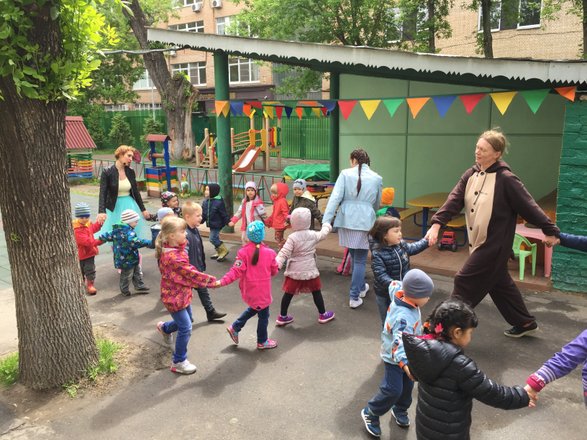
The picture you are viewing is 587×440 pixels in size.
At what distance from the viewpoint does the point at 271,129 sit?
22500 millimetres

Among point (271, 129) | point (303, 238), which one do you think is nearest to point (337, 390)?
point (303, 238)

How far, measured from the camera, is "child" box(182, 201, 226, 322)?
16.3ft

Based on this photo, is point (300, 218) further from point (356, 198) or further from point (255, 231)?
point (356, 198)

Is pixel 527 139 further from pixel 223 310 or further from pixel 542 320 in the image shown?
pixel 223 310

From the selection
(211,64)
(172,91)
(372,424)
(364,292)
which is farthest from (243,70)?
(372,424)

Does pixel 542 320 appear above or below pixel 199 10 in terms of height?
below

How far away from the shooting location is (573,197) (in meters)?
5.88

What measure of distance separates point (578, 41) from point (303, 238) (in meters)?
19.9

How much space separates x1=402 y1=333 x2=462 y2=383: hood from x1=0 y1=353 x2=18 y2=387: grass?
3488 mm

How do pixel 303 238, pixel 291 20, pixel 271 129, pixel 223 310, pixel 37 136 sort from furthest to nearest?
1. pixel 271 129
2. pixel 291 20
3. pixel 223 310
4. pixel 303 238
5. pixel 37 136

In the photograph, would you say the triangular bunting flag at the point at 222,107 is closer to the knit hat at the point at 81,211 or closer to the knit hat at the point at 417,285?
the knit hat at the point at 81,211

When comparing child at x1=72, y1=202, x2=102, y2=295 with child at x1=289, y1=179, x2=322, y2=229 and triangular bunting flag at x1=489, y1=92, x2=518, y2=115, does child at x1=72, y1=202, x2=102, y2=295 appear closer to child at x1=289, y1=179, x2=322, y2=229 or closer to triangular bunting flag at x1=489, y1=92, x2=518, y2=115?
child at x1=289, y1=179, x2=322, y2=229

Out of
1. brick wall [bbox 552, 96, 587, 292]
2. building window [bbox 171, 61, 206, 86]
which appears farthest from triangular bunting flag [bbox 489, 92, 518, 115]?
building window [bbox 171, 61, 206, 86]

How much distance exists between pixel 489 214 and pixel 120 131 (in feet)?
110
